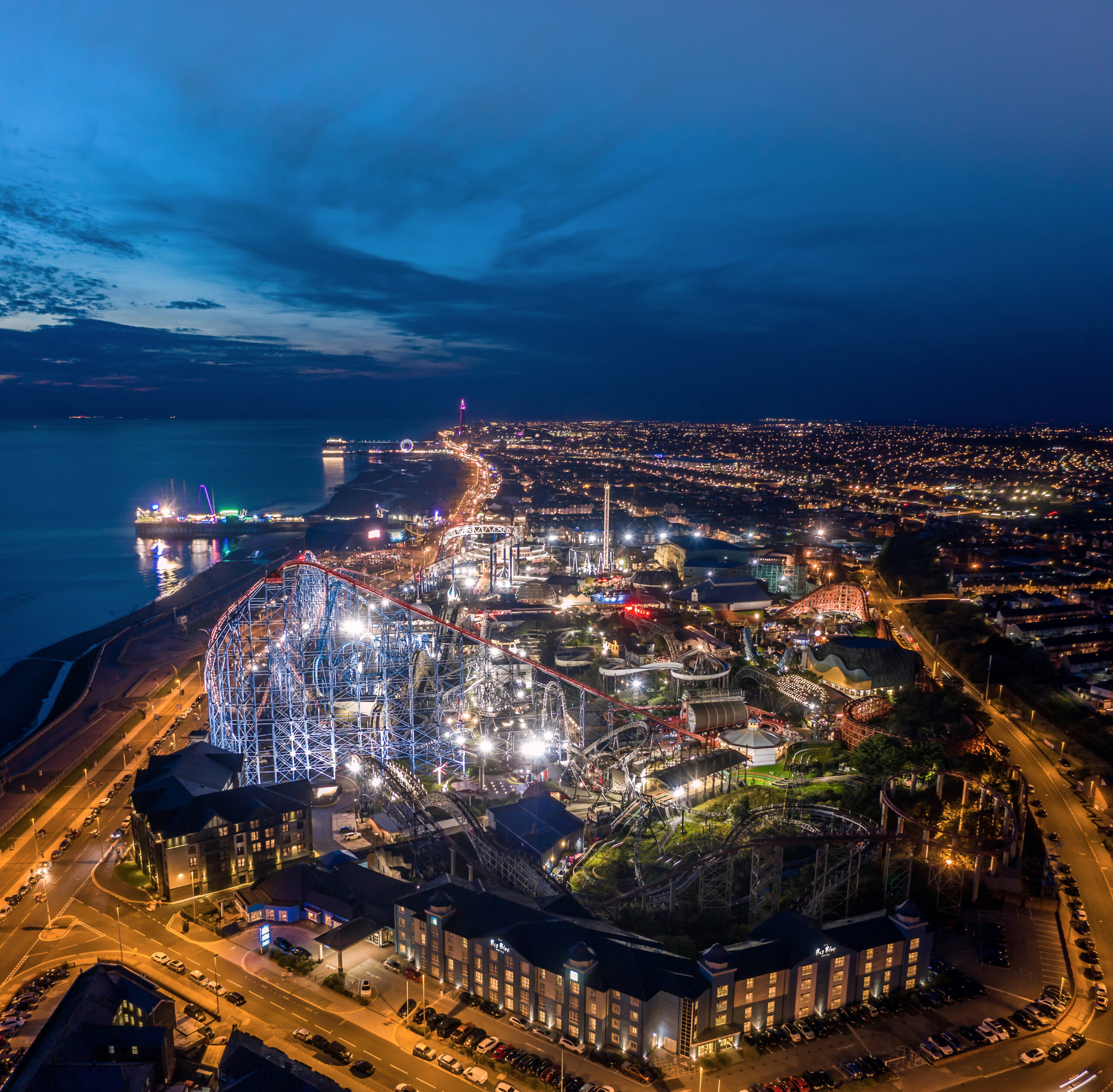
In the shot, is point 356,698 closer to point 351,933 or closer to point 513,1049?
point 351,933

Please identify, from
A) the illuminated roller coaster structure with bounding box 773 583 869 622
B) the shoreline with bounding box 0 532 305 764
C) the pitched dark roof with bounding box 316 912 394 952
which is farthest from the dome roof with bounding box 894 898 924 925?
the illuminated roller coaster structure with bounding box 773 583 869 622

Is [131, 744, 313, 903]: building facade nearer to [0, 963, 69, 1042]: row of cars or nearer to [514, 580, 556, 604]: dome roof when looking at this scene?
[0, 963, 69, 1042]: row of cars

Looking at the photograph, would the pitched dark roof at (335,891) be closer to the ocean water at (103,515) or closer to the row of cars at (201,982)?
the row of cars at (201,982)

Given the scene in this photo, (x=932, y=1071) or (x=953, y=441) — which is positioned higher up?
(x=953, y=441)

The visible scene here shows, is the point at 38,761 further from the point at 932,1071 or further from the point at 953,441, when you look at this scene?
the point at 953,441

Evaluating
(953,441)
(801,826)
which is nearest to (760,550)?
(801,826)

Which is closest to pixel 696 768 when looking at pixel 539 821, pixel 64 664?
pixel 539 821

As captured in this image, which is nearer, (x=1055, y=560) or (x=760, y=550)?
(x=1055, y=560)
